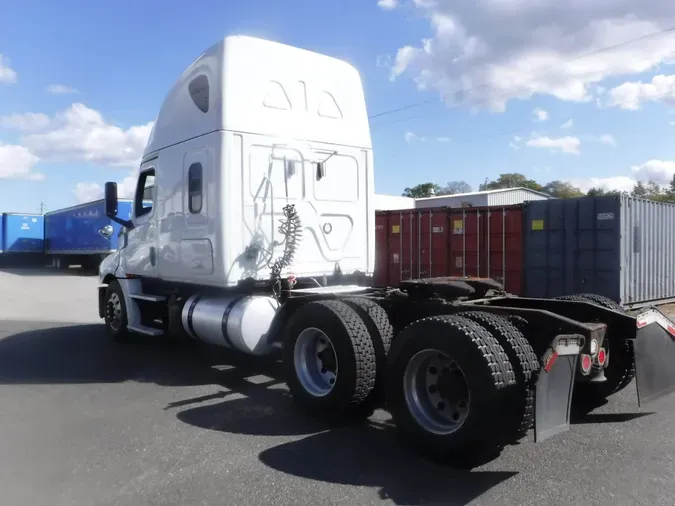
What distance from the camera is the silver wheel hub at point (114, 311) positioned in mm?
9328

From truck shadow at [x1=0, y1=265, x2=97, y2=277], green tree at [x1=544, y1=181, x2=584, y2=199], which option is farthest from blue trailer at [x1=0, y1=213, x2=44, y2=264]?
green tree at [x1=544, y1=181, x2=584, y2=199]

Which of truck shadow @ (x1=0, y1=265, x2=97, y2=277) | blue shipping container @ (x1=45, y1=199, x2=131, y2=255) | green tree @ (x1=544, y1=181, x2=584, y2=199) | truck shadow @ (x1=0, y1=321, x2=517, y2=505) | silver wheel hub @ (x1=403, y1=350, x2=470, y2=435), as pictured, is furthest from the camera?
green tree @ (x1=544, y1=181, x2=584, y2=199)

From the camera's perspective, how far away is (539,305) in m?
5.72

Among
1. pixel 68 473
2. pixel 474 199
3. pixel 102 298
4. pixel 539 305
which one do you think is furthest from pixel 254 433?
pixel 474 199

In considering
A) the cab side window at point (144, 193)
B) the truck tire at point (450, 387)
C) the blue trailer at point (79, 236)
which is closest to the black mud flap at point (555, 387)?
the truck tire at point (450, 387)

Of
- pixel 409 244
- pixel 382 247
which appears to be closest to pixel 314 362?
pixel 409 244

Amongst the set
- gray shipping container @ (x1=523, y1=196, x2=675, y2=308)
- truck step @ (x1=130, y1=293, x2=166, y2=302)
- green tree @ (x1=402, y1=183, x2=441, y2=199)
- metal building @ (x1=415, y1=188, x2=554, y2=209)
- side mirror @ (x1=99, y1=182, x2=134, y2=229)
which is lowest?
truck step @ (x1=130, y1=293, x2=166, y2=302)

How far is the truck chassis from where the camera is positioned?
3986 mm

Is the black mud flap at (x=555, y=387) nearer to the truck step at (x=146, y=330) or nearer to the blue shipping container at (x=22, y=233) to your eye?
the truck step at (x=146, y=330)

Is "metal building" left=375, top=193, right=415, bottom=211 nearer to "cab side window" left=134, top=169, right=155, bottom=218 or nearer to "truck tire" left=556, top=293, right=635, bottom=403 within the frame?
"cab side window" left=134, top=169, right=155, bottom=218

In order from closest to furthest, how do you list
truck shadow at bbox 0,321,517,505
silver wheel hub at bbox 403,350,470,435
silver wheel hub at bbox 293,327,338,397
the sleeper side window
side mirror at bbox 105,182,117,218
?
truck shadow at bbox 0,321,517,505, silver wheel hub at bbox 403,350,470,435, silver wheel hub at bbox 293,327,338,397, the sleeper side window, side mirror at bbox 105,182,117,218

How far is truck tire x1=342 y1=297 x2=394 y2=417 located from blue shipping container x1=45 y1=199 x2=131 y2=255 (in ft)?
83.6

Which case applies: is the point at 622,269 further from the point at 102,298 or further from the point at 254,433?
the point at 102,298

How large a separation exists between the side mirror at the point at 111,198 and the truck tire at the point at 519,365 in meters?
6.66
